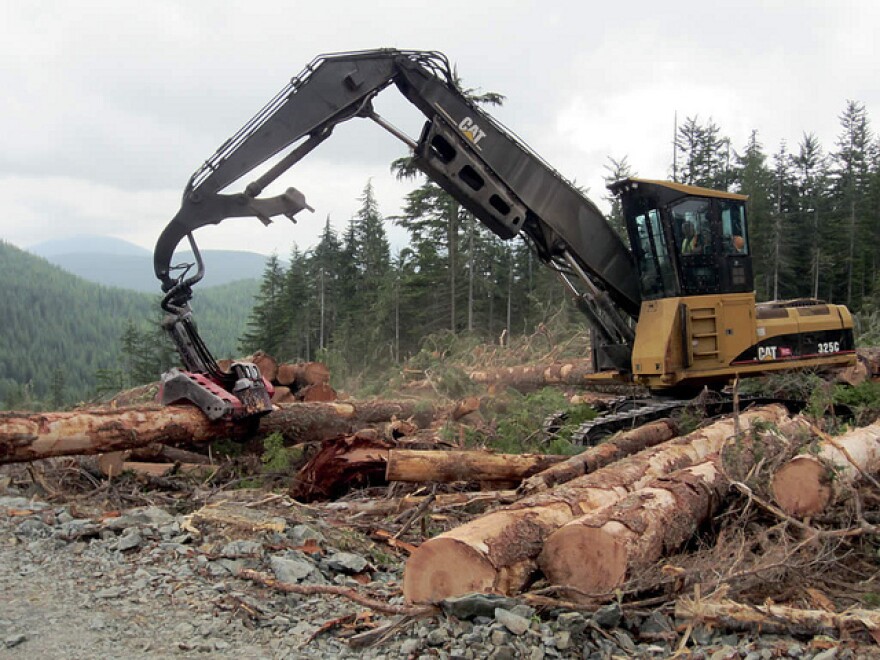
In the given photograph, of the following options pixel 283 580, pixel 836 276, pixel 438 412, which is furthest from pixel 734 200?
pixel 836 276

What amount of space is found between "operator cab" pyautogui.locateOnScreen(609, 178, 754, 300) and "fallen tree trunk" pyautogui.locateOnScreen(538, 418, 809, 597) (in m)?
4.24

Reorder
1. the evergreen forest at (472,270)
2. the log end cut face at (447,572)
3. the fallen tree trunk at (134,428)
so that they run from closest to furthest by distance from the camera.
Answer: the log end cut face at (447,572), the fallen tree trunk at (134,428), the evergreen forest at (472,270)

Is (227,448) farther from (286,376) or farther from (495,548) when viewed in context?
(495,548)

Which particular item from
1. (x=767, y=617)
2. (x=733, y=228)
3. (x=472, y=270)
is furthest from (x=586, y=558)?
(x=472, y=270)

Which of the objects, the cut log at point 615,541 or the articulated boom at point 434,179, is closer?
the cut log at point 615,541

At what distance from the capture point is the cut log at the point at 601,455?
5953 millimetres

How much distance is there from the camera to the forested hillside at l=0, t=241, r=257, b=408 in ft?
269

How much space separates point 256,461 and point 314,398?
3661 mm

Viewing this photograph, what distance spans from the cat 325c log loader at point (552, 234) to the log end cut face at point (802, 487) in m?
3.78

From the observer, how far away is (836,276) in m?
41.6

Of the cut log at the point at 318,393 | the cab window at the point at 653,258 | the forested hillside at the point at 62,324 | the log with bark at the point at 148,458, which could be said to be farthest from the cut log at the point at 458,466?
the forested hillside at the point at 62,324

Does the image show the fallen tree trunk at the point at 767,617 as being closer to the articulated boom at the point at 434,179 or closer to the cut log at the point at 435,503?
the cut log at the point at 435,503

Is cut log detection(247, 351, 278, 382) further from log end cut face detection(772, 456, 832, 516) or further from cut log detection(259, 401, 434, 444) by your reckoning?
log end cut face detection(772, 456, 832, 516)

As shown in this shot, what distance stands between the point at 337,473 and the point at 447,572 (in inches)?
139
